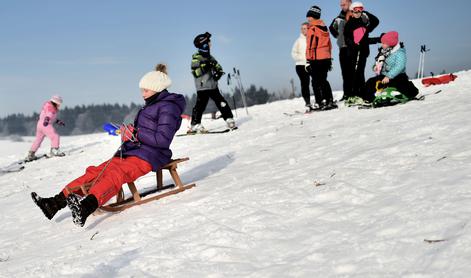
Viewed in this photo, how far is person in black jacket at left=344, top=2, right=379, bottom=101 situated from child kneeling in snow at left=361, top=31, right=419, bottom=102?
0.83 meters

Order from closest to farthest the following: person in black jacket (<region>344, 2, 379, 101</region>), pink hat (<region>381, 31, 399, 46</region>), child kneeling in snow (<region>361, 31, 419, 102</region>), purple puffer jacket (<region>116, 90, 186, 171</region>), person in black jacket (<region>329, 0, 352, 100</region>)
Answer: purple puffer jacket (<region>116, 90, 186, 171</region>)
child kneeling in snow (<region>361, 31, 419, 102</region>)
pink hat (<region>381, 31, 399, 46</region>)
person in black jacket (<region>344, 2, 379, 101</region>)
person in black jacket (<region>329, 0, 352, 100</region>)

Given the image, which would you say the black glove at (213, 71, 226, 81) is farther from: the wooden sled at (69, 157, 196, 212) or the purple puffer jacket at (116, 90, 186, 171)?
the purple puffer jacket at (116, 90, 186, 171)

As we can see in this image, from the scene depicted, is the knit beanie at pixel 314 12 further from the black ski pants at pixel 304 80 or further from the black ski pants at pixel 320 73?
the black ski pants at pixel 304 80

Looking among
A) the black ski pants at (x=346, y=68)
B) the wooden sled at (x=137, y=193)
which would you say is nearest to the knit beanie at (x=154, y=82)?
the wooden sled at (x=137, y=193)

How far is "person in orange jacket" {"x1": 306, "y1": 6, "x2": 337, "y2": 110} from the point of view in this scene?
10719 mm

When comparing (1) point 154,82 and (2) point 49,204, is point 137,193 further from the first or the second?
(1) point 154,82

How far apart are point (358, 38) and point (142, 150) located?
7.22 meters

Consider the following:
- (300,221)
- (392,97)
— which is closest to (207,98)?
(392,97)

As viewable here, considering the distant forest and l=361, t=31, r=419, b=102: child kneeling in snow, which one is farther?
the distant forest

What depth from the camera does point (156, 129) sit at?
5281mm

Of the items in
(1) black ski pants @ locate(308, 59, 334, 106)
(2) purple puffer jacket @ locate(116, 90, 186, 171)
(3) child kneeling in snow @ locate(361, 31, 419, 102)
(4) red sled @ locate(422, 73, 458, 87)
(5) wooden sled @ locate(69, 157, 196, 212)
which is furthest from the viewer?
(4) red sled @ locate(422, 73, 458, 87)

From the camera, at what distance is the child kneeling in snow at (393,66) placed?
9461 mm

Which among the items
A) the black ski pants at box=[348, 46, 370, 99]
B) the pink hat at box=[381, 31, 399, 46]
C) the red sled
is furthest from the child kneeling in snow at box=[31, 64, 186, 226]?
the red sled

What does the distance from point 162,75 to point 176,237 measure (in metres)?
2.46
